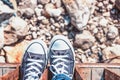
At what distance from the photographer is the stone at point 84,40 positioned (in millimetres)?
1955

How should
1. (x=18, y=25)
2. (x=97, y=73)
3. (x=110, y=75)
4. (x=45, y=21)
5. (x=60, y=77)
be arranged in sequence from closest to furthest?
(x=60, y=77)
(x=110, y=75)
(x=97, y=73)
(x=18, y=25)
(x=45, y=21)

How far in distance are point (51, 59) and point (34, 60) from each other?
0.22ft

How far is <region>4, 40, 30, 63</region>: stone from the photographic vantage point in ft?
6.18

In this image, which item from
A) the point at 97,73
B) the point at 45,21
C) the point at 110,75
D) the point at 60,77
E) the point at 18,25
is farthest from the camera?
the point at 45,21

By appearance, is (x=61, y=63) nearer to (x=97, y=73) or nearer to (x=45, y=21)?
(x=97, y=73)

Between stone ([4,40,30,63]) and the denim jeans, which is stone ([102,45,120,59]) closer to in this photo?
stone ([4,40,30,63])

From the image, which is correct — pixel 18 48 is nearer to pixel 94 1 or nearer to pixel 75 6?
pixel 75 6

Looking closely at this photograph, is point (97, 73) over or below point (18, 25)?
below

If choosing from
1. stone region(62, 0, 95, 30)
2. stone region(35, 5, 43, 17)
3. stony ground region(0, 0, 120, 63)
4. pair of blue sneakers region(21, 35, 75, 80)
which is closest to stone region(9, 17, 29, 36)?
stony ground region(0, 0, 120, 63)

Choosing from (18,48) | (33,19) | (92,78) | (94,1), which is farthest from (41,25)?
(92,78)

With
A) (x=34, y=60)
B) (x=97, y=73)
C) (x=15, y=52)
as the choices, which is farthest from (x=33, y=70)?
(x=15, y=52)

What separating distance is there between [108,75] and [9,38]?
0.76 m

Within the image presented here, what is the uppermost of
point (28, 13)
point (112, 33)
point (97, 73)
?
point (28, 13)

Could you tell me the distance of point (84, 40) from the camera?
1952 millimetres
